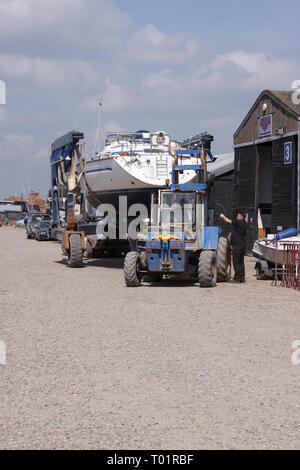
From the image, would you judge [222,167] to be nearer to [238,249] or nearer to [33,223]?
[33,223]

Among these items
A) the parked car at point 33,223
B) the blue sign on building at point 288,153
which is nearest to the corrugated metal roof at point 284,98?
the blue sign on building at point 288,153

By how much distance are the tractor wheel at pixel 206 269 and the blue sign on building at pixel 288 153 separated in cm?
901

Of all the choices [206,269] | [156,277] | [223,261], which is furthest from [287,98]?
[206,269]

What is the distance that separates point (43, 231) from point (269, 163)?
18.1 metres

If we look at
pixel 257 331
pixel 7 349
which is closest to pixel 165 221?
pixel 257 331

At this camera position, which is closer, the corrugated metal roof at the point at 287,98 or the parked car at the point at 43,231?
the corrugated metal roof at the point at 287,98

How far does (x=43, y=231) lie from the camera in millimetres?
40281

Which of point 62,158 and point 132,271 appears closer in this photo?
point 132,271

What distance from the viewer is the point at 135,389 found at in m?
6.51

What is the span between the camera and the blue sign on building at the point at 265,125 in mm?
24828

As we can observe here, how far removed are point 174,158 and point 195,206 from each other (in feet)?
9.64

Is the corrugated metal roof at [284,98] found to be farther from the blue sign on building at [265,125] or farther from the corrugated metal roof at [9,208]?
the corrugated metal roof at [9,208]
